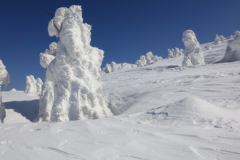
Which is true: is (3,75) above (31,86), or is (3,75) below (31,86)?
below

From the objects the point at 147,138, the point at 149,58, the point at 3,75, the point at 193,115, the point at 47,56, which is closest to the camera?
the point at 147,138

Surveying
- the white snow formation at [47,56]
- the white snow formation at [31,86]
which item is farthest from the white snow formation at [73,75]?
the white snow formation at [31,86]

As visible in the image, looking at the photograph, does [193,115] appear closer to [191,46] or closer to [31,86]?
[191,46]

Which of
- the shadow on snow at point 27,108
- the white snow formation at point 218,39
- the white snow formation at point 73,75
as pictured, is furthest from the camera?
the white snow formation at point 218,39

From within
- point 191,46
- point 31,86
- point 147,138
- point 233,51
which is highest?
point 191,46

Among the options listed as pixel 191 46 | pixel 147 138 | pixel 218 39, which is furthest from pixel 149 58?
→ pixel 147 138

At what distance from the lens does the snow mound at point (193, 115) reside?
486 cm

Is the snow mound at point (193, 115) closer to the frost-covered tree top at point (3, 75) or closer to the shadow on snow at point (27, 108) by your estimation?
the shadow on snow at point (27, 108)

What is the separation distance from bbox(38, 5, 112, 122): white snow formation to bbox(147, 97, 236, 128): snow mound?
3950 millimetres

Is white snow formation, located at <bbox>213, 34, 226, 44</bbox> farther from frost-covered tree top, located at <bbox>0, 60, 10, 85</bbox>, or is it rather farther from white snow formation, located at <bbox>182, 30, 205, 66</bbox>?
frost-covered tree top, located at <bbox>0, 60, 10, 85</bbox>

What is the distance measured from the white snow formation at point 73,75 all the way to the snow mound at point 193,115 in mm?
3950

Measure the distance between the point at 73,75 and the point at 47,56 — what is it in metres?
4.04

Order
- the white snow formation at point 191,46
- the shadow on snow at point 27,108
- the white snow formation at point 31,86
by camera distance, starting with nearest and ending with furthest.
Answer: the shadow on snow at point 27,108 → the white snow formation at point 191,46 → the white snow formation at point 31,86

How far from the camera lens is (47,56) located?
12359mm
